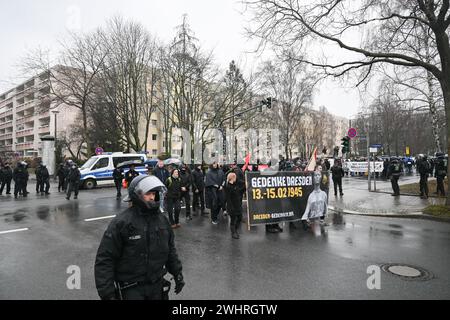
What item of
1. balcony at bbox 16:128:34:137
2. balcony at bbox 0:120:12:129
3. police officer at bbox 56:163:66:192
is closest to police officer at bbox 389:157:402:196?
police officer at bbox 56:163:66:192

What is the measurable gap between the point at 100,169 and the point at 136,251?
764 inches

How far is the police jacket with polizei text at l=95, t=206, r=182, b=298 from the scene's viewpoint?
2498 millimetres

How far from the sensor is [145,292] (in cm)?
259

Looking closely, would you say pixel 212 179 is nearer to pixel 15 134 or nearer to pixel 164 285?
pixel 164 285

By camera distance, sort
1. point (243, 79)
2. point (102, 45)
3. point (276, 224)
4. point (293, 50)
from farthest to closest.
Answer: point (243, 79), point (102, 45), point (293, 50), point (276, 224)

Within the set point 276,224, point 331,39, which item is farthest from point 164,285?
point 331,39

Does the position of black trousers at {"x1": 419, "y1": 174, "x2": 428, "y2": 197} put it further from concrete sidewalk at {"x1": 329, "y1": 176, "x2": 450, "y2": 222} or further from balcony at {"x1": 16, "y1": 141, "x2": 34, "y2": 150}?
balcony at {"x1": 16, "y1": 141, "x2": 34, "y2": 150}

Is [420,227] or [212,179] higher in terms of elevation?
[212,179]

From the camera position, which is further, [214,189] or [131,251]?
[214,189]

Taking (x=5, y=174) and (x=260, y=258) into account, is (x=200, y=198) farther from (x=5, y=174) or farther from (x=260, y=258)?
(x=5, y=174)

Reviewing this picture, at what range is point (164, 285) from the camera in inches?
108

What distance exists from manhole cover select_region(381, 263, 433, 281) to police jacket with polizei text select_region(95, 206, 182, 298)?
4.09 meters

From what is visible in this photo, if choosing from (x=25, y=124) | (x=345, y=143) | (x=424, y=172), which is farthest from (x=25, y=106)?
(x=424, y=172)
